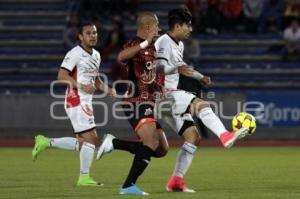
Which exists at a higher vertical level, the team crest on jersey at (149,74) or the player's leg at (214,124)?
the team crest on jersey at (149,74)

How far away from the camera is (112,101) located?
22.8 metres

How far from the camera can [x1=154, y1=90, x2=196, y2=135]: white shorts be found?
1046 centimetres

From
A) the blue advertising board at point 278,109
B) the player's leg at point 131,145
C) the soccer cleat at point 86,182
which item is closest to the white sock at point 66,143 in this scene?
the soccer cleat at point 86,182

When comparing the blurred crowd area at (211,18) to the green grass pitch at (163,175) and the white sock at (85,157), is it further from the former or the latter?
the white sock at (85,157)

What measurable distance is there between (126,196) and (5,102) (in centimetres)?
1361

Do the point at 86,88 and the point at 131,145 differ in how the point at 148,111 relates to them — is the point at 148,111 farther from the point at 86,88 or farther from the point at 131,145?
the point at 86,88

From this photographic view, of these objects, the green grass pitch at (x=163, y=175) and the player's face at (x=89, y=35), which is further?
the player's face at (x=89, y=35)

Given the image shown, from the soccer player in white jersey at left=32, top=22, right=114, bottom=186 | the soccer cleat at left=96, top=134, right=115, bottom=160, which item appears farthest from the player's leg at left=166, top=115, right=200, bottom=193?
the soccer player in white jersey at left=32, top=22, right=114, bottom=186

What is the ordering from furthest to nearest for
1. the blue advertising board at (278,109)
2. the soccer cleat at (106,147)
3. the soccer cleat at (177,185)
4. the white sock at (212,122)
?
the blue advertising board at (278,109), the soccer cleat at (106,147), the soccer cleat at (177,185), the white sock at (212,122)

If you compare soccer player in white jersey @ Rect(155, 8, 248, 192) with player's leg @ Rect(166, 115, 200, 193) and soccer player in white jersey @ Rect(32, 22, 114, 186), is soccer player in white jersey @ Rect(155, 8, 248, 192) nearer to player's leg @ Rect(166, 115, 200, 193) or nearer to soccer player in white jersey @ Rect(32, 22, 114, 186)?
player's leg @ Rect(166, 115, 200, 193)

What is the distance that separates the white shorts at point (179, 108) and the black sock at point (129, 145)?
426mm

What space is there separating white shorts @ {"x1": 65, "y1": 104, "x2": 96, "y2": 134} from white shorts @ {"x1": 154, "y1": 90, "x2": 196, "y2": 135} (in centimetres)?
137

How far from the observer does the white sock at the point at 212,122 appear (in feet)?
33.2

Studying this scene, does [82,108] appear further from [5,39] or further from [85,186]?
[5,39]
